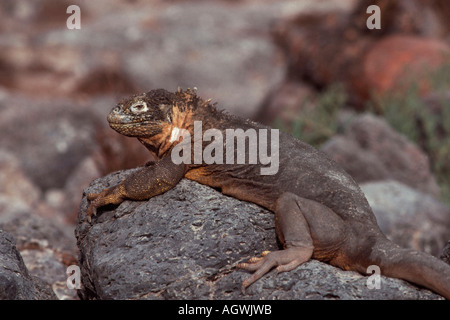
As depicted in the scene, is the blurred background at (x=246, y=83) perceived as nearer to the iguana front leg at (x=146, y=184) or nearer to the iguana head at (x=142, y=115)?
the iguana front leg at (x=146, y=184)

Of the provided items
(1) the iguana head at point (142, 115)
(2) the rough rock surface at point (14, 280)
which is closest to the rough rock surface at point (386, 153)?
(1) the iguana head at point (142, 115)

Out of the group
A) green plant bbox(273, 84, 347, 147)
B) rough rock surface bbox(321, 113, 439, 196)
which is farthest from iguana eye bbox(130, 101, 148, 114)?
green plant bbox(273, 84, 347, 147)

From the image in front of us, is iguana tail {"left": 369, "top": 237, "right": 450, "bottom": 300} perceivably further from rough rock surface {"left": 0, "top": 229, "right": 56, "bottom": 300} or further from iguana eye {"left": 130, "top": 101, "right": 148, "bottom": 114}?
rough rock surface {"left": 0, "top": 229, "right": 56, "bottom": 300}

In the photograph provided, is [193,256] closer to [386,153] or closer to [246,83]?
[386,153]

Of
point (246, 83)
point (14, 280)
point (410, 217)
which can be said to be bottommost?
point (246, 83)

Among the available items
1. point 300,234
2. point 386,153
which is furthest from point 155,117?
point 386,153

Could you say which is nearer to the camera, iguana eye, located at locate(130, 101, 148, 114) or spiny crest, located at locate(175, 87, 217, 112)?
iguana eye, located at locate(130, 101, 148, 114)

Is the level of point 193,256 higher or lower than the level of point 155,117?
lower
